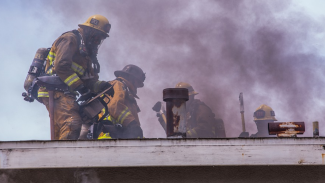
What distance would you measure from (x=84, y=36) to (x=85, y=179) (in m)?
6.91

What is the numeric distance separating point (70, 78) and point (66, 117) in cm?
82

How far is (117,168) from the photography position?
3754mm

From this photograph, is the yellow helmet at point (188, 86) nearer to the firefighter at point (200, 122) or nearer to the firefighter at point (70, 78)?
the firefighter at point (200, 122)

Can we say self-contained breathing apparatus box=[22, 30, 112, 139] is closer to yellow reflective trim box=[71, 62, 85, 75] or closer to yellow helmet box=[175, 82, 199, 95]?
yellow reflective trim box=[71, 62, 85, 75]

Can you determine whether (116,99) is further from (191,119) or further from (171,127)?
(171,127)

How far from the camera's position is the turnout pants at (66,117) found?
9383mm

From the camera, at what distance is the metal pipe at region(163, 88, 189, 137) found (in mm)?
4730

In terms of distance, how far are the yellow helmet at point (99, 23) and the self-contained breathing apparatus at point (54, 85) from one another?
2.13ft

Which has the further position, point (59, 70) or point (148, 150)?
point (59, 70)

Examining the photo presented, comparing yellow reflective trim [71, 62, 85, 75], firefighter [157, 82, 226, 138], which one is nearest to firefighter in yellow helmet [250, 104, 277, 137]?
firefighter [157, 82, 226, 138]

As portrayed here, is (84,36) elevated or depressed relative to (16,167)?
elevated

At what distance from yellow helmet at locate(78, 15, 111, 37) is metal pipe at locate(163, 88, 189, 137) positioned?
615 cm

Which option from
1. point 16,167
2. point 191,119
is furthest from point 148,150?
point 191,119

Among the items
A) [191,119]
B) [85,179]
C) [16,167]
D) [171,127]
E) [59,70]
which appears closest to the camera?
[16,167]
